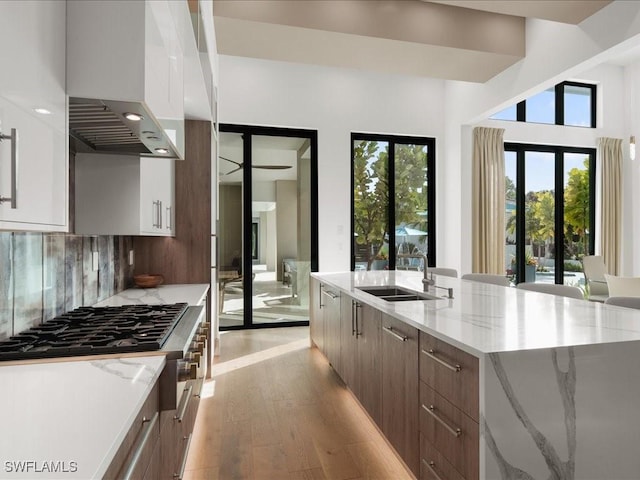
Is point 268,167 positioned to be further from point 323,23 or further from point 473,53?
point 473,53

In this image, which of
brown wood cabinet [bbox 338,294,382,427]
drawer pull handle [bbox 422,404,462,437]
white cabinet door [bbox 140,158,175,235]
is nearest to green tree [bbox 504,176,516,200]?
brown wood cabinet [bbox 338,294,382,427]

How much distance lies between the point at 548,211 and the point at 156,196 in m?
5.94

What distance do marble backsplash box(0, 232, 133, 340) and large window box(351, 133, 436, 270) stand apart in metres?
3.64

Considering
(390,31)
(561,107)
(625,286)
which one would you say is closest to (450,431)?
(625,286)

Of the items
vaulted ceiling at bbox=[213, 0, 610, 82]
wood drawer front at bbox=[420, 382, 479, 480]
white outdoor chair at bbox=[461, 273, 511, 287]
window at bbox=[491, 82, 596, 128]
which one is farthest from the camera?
window at bbox=[491, 82, 596, 128]

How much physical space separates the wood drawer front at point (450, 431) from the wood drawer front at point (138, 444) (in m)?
1.03

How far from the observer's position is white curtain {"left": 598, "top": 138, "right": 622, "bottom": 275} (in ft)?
20.1

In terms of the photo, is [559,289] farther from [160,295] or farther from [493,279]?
[160,295]

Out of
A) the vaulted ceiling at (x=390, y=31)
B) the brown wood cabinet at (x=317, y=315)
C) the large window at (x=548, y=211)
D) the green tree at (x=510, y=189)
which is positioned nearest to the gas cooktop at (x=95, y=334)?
the brown wood cabinet at (x=317, y=315)

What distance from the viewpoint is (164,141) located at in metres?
1.81

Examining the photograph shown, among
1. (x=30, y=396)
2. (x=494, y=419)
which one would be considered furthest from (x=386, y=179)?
(x=30, y=396)

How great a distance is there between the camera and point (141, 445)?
988 millimetres

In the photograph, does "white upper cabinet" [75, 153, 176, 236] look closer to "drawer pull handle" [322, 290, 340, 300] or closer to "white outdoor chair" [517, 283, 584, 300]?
"drawer pull handle" [322, 290, 340, 300]

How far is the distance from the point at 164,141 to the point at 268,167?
360 cm
